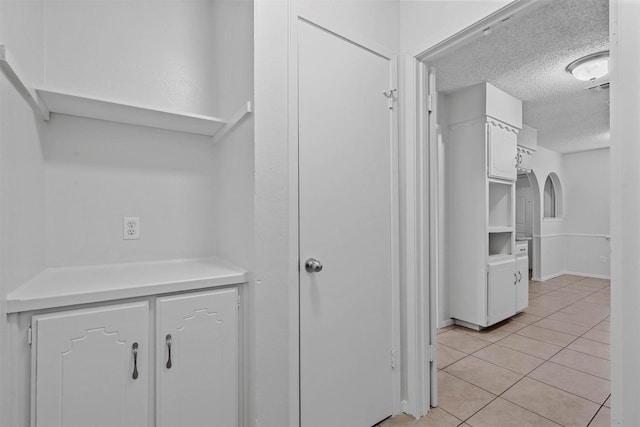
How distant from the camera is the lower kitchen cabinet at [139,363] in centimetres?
104

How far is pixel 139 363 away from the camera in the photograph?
3.88 ft

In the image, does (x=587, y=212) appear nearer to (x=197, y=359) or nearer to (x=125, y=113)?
(x=197, y=359)

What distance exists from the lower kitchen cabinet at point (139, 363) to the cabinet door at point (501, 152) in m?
2.98

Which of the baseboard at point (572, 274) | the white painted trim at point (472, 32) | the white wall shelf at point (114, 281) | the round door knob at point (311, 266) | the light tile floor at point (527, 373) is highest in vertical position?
the white painted trim at point (472, 32)

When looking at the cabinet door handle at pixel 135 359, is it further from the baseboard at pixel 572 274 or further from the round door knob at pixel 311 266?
the baseboard at pixel 572 274

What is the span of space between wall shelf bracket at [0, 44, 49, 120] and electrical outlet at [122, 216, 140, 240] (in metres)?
0.59

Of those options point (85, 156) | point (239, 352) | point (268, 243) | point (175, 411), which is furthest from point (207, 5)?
point (175, 411)

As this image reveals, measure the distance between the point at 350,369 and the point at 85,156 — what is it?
68.4 inches

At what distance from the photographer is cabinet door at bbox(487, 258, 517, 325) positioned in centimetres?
315

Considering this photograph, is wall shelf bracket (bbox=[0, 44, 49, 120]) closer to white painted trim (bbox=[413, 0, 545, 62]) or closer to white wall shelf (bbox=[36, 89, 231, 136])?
white wall shelf (bbox=[36, 89, 231, 136])

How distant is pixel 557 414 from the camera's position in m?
1.87

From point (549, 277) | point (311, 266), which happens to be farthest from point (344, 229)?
point (549, 277)

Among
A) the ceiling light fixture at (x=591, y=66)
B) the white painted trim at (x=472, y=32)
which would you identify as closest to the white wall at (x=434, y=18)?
the white painted trim at (x=472, y=32)

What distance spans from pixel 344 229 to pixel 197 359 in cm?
89
